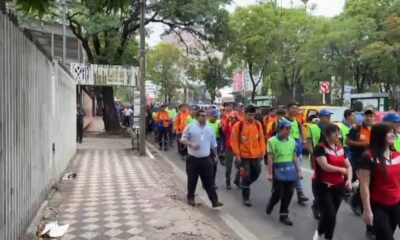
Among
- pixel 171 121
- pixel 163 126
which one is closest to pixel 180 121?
pixel 163 126

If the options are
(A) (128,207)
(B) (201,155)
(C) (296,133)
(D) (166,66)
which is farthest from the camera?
(D) (166,66)

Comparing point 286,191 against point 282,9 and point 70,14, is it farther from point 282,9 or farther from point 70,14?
point 282,9

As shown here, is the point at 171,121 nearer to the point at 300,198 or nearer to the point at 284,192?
the point at 300,198

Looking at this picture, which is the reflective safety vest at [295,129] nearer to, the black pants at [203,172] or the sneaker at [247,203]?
the sneaker at [247,203]

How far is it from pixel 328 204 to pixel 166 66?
6069cm

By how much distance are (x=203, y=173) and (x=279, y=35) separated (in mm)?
31025

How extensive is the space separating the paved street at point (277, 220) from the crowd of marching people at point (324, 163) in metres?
0.17

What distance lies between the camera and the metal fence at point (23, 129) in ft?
18.0

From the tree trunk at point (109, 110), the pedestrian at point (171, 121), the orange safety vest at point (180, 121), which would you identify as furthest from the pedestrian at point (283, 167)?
the tree trunk at point (109, 110)

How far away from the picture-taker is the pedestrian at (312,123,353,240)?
246 inches

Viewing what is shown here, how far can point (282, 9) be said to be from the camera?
4284 cm

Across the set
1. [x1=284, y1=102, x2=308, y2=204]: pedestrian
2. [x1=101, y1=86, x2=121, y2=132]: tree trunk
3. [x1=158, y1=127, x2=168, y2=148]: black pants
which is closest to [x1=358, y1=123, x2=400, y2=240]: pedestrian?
[x1=284, y1=102, x2=308, y2=204]: pedestrian

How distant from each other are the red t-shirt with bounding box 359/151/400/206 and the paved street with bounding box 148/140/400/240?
2397 millimetres

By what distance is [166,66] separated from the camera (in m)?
66.4
